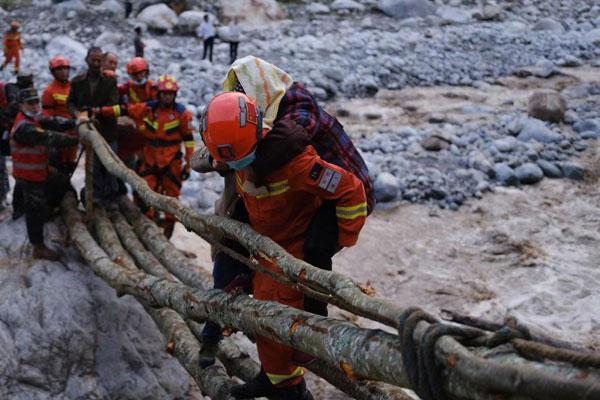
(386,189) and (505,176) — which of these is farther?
(505,176)

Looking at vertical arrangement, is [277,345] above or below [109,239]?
above

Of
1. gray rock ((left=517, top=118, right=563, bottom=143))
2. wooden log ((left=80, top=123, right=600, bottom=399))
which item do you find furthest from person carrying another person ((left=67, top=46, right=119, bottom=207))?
gray rock ((left=517, top=118, right=563, bottom=143))

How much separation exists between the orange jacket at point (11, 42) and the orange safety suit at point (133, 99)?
27.9 ft

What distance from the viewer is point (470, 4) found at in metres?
22.5

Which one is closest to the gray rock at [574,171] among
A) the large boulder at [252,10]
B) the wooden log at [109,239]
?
the wooden log at [109,239]

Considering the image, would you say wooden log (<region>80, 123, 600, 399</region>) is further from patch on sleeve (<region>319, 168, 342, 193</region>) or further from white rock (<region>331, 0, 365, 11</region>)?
white rock (<region>331, 0, 365, 11</region>)

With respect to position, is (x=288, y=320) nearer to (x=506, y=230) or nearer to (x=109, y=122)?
(x=109, y=122)

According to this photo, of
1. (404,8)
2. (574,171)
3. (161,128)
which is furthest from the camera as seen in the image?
(404,8)

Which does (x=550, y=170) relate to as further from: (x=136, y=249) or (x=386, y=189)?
(x=136, y=249)

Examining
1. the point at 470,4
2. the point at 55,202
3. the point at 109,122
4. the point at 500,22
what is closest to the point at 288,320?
the point at 55,202

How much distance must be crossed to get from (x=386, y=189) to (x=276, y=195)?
5.96 m

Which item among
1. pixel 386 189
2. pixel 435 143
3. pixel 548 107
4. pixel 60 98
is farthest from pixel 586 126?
pixel 60 98

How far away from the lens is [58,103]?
597cm

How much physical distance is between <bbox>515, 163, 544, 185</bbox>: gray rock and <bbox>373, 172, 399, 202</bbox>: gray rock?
1.82 m
